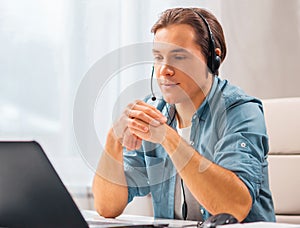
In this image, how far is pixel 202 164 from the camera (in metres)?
1.32

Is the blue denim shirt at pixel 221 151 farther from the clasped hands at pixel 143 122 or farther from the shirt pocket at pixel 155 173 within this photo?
the clasped hands at pixel 143 122

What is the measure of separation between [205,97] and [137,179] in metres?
0.27

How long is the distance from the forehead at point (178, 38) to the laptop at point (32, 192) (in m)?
0.61

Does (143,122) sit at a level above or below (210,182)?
above

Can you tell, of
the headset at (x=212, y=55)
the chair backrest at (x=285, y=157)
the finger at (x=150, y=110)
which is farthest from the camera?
the chair backrest at (x=285, y=157)

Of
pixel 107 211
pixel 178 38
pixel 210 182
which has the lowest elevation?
pixel 107 211

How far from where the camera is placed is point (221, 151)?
1387 mm

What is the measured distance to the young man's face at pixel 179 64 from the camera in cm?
139

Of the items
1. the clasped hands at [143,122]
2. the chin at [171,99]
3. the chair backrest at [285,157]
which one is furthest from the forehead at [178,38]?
the chair backrest at [285,157]

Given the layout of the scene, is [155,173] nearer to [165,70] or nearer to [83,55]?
[165,70]

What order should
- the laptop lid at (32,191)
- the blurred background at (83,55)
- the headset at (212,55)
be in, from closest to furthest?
the laptop lid at (32,191), the headset at (212,55), the blurred background at (83,55)

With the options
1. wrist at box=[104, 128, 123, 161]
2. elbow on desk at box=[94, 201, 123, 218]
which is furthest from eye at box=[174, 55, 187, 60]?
elbow on desk at box=[94, 201, 123, 218]

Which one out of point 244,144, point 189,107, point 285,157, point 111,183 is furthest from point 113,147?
point 285,157

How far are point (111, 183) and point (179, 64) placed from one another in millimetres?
341
